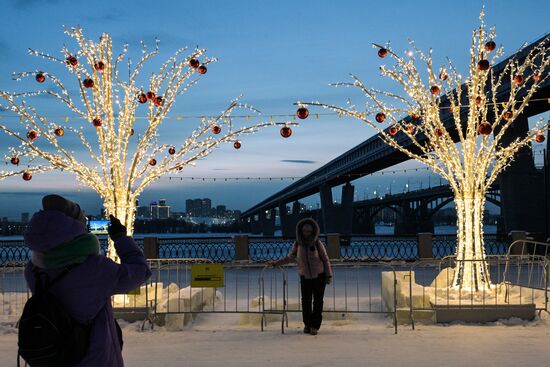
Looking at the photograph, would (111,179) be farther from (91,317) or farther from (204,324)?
(91,317)

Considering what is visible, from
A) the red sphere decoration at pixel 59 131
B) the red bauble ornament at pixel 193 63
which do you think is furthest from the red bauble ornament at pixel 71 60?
the red bauble ornament at pixel 193 63

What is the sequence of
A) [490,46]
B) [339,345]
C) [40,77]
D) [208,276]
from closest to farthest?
[339,345] < [208,276] < [40,77] < [490,46]

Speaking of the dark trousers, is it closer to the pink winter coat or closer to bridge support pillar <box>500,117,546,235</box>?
the pink winter coat

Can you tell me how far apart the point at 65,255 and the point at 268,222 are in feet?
291

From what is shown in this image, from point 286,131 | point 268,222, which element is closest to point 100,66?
point 286,131

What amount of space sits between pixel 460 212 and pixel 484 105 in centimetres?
214

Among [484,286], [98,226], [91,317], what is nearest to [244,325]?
[98,226]

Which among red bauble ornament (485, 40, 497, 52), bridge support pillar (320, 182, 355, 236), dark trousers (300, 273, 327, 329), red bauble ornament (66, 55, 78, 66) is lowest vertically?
dark trousers (300, 273, 327, 329)

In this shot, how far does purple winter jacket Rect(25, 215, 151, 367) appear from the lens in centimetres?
364

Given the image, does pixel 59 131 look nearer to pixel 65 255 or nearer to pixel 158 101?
pixel 158 101

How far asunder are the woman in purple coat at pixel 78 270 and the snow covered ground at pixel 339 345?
433cm

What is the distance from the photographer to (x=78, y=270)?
12.0 feet

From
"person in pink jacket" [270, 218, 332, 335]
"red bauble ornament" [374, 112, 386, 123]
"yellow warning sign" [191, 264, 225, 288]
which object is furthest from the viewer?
"red bauble ornament" [374, 112, 386, 123]

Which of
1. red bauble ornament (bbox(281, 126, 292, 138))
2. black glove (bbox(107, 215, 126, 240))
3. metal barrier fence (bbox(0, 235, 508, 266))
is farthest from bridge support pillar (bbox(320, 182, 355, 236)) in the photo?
black glove (bbox(107, 215, 126, 240))
